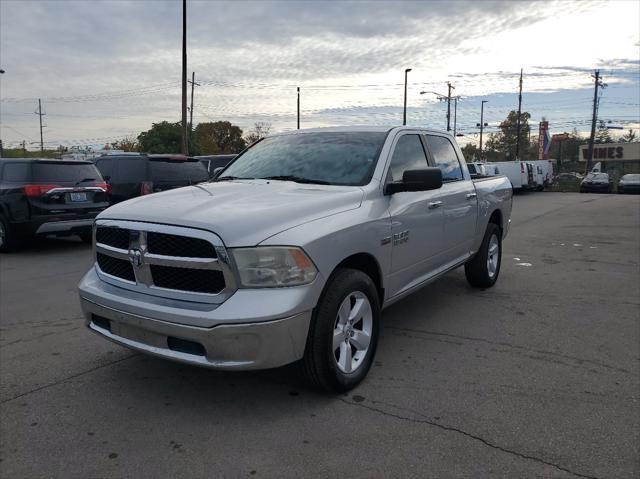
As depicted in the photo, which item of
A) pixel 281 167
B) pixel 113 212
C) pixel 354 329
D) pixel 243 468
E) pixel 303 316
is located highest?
pixel 281 167

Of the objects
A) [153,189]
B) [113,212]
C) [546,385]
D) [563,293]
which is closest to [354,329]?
[546,385]

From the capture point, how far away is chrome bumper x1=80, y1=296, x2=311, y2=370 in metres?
2.87

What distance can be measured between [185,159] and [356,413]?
30.1 feet

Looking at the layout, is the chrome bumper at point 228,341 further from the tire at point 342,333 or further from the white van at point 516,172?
the white van at point 516,172

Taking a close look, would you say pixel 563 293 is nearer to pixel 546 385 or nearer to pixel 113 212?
pixel 546 385

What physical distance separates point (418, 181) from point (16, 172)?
26.9 feet

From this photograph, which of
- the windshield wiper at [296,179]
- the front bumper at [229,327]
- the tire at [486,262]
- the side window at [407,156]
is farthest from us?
the tire at [486,262]

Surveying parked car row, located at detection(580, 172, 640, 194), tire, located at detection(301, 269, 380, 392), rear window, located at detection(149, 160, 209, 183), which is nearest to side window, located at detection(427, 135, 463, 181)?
tire, located at detection(301, 269, 380, 392)

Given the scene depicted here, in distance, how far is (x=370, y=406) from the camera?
11.0ft

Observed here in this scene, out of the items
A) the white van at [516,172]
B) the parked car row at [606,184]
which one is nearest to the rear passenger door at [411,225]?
the white van at [516,172]

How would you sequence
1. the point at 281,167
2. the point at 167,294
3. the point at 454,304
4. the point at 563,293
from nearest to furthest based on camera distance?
the point at 167,294 < the point at 281,167 < the point at 454,304 < the point at 563,293

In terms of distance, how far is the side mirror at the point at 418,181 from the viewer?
3.77 meters

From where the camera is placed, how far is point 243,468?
268 cm

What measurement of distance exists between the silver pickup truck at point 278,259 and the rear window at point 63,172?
618cm
